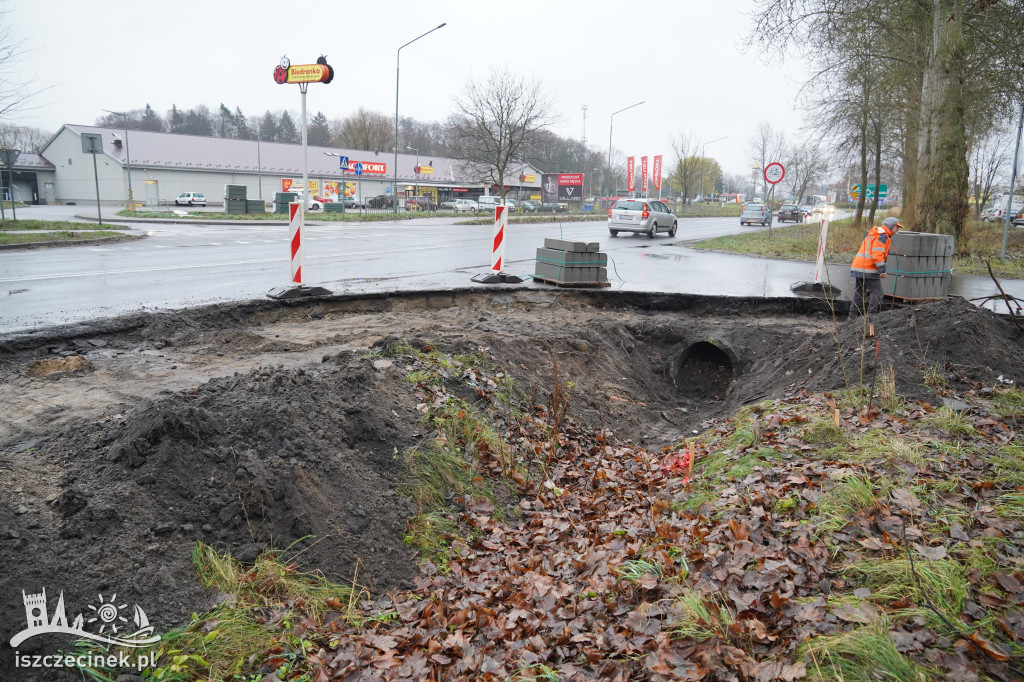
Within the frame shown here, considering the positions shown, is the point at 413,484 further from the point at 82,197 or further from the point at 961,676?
the point at 82,197

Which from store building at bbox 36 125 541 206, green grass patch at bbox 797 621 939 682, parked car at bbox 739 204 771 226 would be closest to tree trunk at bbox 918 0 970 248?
green grass patch at bbox 797 621 939 682

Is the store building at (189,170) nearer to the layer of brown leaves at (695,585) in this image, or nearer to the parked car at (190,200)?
the parked car at (190,200)

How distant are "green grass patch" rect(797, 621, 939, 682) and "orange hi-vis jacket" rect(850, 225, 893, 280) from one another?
308 inches

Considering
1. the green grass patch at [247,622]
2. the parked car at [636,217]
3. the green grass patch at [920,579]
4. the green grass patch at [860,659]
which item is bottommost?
the green grass patch at [247,622]

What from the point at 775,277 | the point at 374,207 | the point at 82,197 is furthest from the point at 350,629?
the point at 82,197

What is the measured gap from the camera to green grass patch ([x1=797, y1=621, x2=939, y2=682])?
264 cm

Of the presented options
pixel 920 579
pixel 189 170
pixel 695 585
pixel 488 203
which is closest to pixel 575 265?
pixel 695 585

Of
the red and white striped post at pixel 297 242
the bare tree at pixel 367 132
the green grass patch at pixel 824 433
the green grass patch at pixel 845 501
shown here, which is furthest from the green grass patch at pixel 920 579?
the bare tree at pixel 367 132

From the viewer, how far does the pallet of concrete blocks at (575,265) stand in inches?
460

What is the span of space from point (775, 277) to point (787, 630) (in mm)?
12916

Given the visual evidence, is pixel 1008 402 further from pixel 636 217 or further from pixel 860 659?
pixel 636 217

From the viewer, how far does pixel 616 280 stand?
1352 cm

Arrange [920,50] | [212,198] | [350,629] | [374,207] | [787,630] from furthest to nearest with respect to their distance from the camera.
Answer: [212,198] < [374,207] < [920,50] < [350,629] < [787,630]

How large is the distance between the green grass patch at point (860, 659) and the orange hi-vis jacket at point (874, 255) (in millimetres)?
7823
